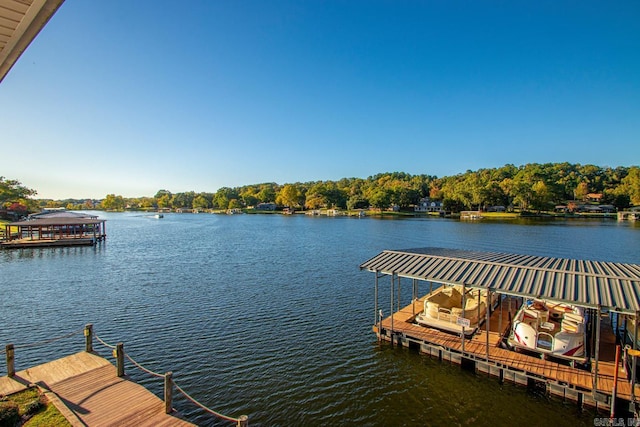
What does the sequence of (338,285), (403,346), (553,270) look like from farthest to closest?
1. (338,285)
2. (403,346)
3. (553,270)

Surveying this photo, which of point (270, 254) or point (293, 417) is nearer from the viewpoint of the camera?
point (293, 417)

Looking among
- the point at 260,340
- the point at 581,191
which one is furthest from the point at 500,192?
the point at 260,340

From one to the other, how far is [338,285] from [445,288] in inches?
402

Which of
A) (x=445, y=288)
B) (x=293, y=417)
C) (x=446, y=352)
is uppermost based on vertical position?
(x=445, y=288)

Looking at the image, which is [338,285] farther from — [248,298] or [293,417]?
[293,417]

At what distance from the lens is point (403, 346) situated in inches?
595

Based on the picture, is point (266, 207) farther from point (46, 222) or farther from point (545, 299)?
point (545, 299)

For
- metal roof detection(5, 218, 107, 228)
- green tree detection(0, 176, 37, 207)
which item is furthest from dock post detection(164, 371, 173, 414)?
green tree detection(0, 176, 37, 207)

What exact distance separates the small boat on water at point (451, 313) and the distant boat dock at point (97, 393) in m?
9.03

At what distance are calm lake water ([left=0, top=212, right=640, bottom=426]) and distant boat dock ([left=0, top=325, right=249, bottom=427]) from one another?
5.33 ft

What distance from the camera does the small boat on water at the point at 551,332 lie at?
38.0ft

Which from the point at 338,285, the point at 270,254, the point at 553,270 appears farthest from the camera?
the point at 270,254

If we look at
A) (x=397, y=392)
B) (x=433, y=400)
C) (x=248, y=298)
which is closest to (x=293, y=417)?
(x=397, y=392)

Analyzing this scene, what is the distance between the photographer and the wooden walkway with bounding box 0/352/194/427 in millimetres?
8977
